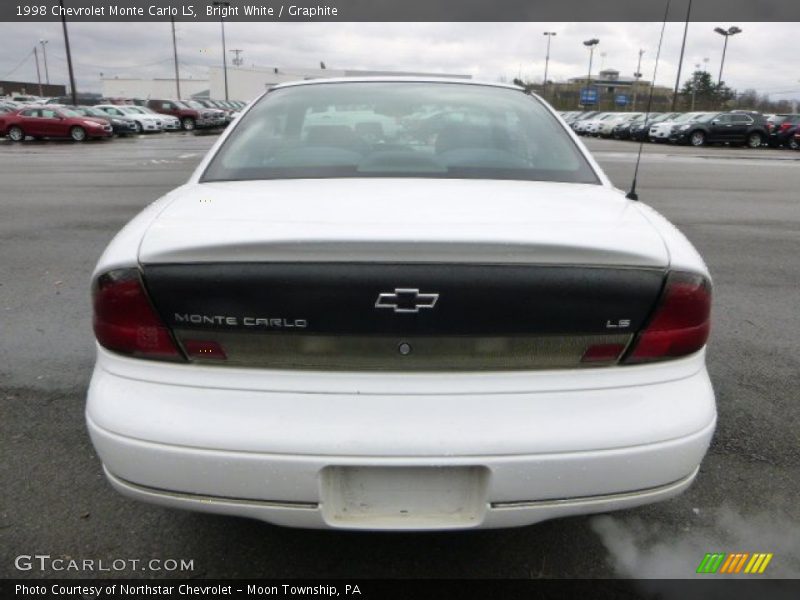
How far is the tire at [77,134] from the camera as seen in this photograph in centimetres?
2611

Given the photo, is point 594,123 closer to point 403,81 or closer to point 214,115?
point 214,115

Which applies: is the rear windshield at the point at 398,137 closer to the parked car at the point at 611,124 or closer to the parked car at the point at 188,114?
the parked car at the point at 611,124

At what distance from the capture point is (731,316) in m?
4.69

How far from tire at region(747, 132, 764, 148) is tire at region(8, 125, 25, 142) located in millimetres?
31014

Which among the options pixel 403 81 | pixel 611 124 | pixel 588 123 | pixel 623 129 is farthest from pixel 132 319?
pixel 588 123

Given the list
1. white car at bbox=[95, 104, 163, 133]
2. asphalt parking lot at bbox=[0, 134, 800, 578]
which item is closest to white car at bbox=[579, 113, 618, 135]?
white car at bbox=[95, 104, 163, 133]

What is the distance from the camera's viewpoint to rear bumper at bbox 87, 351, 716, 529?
66.2 inches

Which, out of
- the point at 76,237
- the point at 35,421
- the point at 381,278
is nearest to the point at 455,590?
the point at 381,278

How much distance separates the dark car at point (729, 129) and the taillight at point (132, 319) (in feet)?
104

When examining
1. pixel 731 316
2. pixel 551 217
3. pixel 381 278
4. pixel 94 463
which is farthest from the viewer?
pixel 731 316

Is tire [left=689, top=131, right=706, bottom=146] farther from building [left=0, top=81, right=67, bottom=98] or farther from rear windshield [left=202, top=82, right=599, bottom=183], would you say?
building [left=0, top=81, right=67, bottom=98]

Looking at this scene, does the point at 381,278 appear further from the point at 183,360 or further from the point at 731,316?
the point at 731,316

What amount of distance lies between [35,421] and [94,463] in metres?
0.58

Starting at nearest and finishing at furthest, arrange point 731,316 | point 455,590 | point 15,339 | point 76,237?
point 455,590 → point 15,339 → point 731,316 → point 76,237
